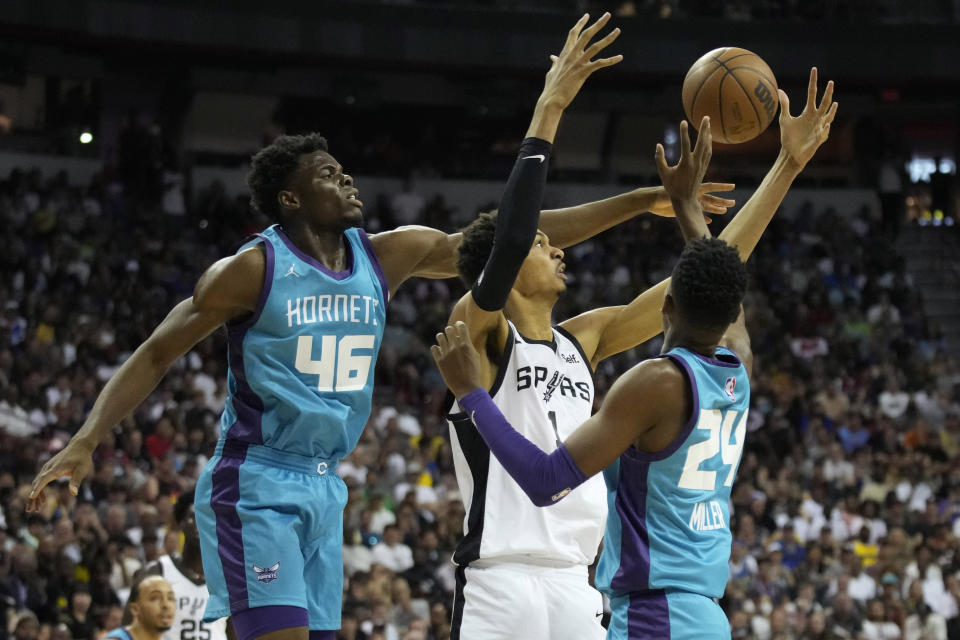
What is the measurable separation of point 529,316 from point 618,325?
1.32 feet

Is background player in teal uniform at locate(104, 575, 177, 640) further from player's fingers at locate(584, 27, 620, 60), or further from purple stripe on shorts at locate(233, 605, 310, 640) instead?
player's fingers at locate(584, 27, 620, 60)

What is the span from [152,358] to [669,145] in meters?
17.7

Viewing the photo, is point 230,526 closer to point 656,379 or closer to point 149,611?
point 656,379

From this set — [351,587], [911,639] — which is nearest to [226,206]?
[351,587]

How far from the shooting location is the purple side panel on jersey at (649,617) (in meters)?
3.09

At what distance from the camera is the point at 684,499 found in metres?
3.12

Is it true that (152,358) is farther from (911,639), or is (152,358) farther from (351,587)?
(911,639)

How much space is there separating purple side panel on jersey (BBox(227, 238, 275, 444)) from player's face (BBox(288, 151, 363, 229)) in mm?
201

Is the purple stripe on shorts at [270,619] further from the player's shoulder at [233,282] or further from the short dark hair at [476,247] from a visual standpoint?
the short dark hair at [476,247]

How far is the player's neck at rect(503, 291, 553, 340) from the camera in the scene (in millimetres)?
3941

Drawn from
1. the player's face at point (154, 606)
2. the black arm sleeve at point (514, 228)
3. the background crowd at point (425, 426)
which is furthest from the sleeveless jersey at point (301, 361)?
the background crowd at point (425, 426)

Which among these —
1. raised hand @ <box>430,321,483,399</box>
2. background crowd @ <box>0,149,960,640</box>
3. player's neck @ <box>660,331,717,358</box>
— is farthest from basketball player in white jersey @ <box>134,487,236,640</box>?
player's neck @ <box>660,331,717,358</box>

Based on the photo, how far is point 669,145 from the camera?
2066cm

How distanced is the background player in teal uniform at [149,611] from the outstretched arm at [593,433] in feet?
9.37
